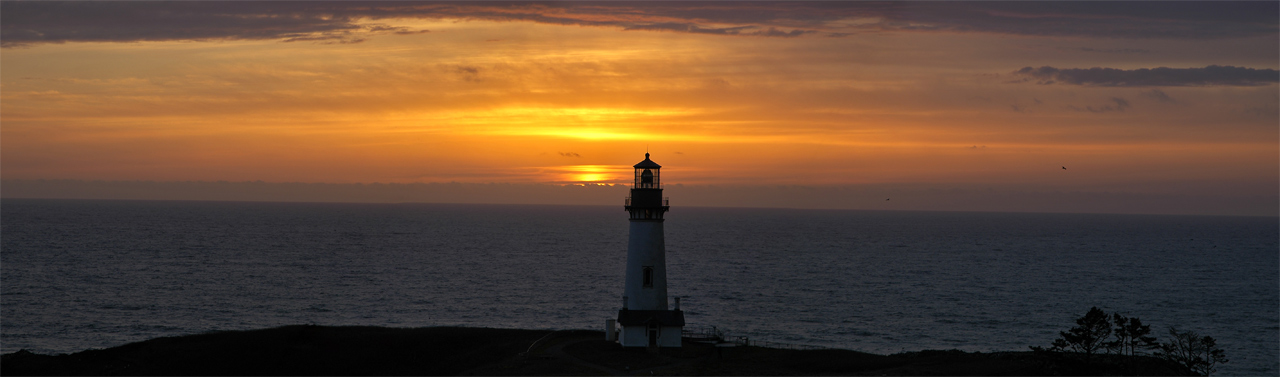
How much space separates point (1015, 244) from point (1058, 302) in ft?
370

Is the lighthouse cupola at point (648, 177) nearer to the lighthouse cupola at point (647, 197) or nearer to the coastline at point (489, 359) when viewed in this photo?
the lighthouse cupola at point (647, 197)

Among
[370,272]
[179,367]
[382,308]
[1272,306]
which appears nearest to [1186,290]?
[1272,306]

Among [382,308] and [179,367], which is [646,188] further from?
[382,308]

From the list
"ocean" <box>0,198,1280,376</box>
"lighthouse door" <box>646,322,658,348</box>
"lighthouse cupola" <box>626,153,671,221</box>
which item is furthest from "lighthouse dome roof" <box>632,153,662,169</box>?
"ocean" <box>0,198,1280,376</box>

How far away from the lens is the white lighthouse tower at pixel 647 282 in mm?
46312

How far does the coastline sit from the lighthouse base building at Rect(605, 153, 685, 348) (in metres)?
0.98

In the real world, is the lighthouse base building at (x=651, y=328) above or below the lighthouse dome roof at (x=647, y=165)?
below

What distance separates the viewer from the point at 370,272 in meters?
106

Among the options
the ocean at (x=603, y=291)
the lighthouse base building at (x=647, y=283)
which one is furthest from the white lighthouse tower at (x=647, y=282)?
the ocean at (x=603, y=291)

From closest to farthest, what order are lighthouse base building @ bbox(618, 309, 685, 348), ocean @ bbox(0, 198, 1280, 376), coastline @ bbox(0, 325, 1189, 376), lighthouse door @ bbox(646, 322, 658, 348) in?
coastline @ bbox(0, 325, 1189, 376)
lighthouse base building @ bbox(618, 309, 685, 348)
lighthouse door @ bbox(646, 322, 658, 348)
ocean @ bbox(0, 198, 1280, 376)

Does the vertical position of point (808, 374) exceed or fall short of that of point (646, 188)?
it falls short

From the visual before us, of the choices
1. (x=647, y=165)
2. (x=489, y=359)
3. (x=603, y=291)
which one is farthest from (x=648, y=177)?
(x=603, y=291)

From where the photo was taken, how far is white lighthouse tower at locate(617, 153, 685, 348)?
152 ft

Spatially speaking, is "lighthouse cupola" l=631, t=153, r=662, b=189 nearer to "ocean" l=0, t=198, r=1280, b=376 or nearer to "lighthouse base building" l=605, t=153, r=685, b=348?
"lighthouse base building" l=605, t=153, r=685, b=348
